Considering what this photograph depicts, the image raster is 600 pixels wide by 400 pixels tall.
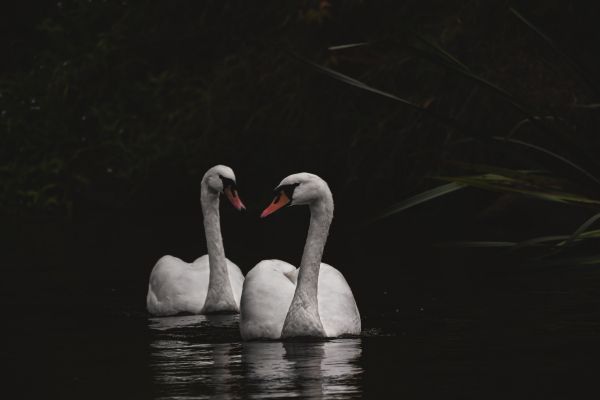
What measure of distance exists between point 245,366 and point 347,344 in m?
1.16

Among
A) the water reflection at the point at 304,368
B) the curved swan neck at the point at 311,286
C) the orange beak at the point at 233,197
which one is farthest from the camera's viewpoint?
the orange beak at the point at 233,197

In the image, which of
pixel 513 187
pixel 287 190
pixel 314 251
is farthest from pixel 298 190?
pixel 513 187

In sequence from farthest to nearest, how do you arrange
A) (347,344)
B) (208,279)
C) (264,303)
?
(208,279) < (264,303) < (347,344)

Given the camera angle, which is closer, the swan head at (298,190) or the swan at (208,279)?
the swan head at (298,190)

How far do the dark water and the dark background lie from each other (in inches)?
2.2

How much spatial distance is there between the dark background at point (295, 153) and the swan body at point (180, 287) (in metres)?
0.29

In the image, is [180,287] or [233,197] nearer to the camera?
[233,197]

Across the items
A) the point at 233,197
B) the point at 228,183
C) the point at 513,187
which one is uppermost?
the point at 228,183

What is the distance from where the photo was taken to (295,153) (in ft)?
77.3

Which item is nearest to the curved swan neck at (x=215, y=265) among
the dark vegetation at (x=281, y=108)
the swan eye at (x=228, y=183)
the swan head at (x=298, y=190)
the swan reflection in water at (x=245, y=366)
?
the swan eye at (x=228, y=183)

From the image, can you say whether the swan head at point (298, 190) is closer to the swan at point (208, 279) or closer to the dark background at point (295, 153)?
the dark background at point (295, 153)

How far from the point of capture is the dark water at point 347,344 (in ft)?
29.2

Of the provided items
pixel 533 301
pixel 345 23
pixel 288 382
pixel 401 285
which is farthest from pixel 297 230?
pixel 288 382

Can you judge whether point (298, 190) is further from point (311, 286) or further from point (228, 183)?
point (228, 183)
